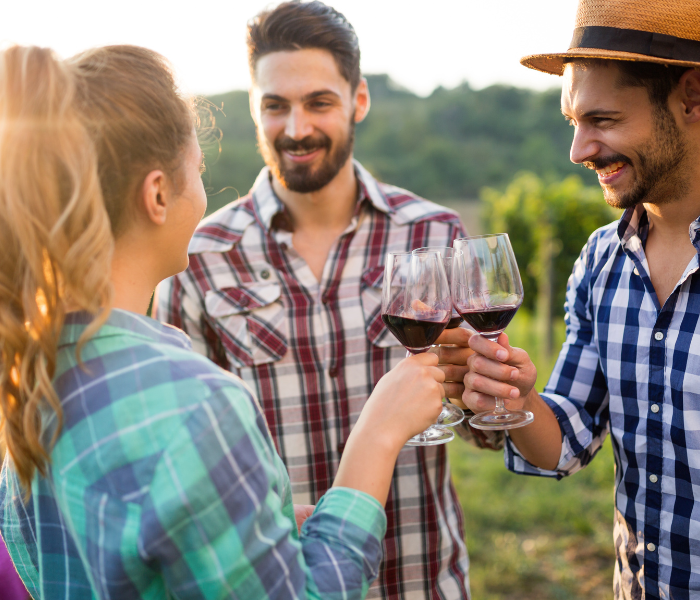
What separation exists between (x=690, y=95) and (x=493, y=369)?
104 cm

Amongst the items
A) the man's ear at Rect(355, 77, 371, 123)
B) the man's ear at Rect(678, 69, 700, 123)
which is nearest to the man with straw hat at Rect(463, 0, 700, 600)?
the man's ear at Rect(678, 69, 700, 123)

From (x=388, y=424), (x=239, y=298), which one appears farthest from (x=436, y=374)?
(x=239, y=298)

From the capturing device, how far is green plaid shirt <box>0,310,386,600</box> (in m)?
1.08

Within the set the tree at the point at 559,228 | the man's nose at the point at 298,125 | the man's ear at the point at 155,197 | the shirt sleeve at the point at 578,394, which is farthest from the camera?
the tree at the point at 559,228

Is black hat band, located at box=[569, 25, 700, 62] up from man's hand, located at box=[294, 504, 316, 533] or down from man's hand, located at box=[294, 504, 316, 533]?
up

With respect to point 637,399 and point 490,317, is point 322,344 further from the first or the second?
point 637,399

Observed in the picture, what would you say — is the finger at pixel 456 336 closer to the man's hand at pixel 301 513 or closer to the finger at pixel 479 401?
the finger at pixel 479 401

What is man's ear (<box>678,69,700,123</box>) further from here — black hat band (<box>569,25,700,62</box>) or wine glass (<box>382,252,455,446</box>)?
wine glass (<box>382,252,455,446</box>)

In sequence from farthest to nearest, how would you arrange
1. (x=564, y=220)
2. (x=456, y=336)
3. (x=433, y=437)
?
(x=564, y=220), (x=456, y=336), (x=433, y=437)

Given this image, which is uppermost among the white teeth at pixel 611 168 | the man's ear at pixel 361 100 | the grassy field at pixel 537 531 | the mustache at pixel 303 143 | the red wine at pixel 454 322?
the man's ear at pixel 361 100

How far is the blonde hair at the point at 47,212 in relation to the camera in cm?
113

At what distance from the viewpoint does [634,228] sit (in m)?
2.09

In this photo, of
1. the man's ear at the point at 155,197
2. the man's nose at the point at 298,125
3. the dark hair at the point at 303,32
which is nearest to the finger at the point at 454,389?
the man's ear at the point at 155,197

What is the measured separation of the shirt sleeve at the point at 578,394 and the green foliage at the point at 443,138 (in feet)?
76.1
